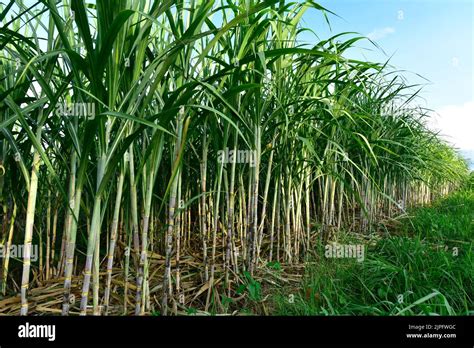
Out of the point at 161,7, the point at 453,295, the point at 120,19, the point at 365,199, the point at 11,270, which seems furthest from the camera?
the point at 365,199

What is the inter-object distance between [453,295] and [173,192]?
2.52 ft

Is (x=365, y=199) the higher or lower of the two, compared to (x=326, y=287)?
higher

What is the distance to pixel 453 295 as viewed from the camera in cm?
99

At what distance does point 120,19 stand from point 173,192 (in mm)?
397

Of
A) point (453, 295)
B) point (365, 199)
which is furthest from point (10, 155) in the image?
point (365, 199)

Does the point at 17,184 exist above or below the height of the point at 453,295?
above

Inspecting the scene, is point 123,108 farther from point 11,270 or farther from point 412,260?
point 412,260

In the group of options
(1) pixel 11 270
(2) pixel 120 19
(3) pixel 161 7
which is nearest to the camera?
(2) pixel 120 19

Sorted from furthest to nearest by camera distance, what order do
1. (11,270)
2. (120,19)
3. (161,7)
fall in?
1. (11,270)
2. (161,7)
3. (120,19)

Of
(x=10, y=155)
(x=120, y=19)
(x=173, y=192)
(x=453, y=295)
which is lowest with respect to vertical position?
(x=453, y=295)
